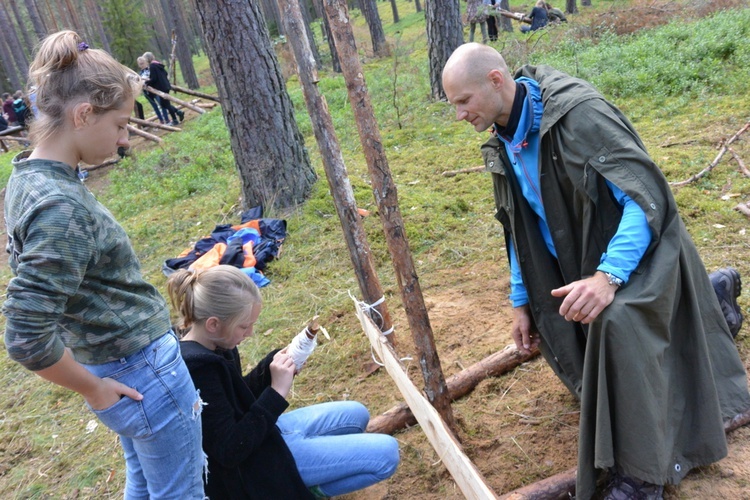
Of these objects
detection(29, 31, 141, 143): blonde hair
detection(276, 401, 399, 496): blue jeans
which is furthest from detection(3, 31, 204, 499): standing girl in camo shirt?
detection(276, 401, 399, 496): blue jeans

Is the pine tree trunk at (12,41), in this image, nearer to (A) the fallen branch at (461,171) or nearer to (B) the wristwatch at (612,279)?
(A) the fallen branch at (461,171)

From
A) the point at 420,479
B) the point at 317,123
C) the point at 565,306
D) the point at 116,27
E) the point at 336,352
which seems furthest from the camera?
the point at 116,27

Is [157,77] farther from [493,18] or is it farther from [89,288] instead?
[89,288]

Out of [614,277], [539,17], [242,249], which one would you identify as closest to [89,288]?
[614,277]

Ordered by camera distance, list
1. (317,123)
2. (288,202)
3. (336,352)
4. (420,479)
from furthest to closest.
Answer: (288,202) < (336,352) < (317,123) < (420,479)

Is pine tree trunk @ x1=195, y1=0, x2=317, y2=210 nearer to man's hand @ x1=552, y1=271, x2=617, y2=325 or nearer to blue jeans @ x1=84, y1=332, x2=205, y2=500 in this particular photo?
blue jeans @ x1=84, y1=332, x2=205, y2=500

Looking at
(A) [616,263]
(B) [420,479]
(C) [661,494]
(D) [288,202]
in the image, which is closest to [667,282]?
(A) [616,263]

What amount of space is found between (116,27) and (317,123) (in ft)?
75.7

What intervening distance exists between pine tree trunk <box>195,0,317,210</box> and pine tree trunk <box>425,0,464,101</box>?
4145 millimetres

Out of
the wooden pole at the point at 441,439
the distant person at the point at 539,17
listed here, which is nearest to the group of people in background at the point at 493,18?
the distant person at the point at 539,17

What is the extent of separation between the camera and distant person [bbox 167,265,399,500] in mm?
2133

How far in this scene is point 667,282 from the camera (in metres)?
2.00

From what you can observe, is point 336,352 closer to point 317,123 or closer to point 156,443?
point 317,123

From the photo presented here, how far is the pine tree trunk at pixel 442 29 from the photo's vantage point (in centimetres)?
931
